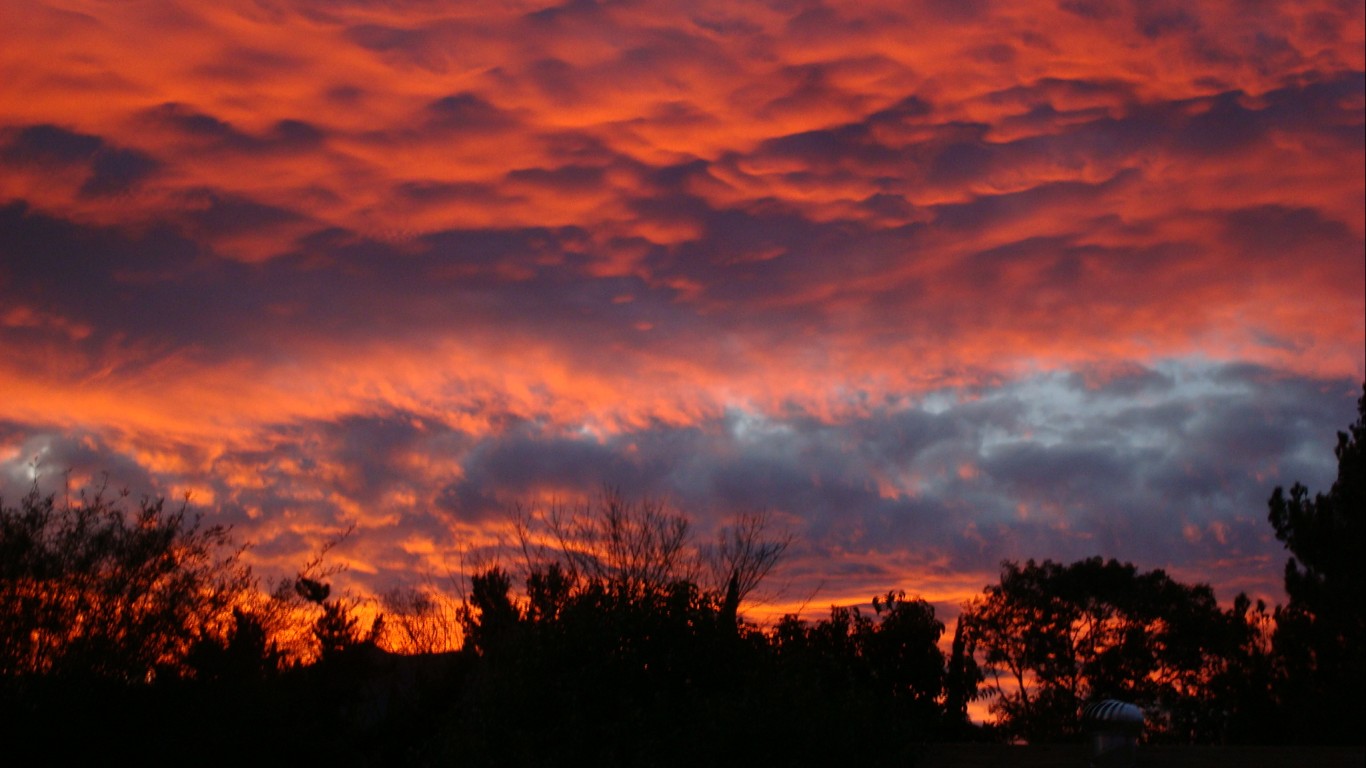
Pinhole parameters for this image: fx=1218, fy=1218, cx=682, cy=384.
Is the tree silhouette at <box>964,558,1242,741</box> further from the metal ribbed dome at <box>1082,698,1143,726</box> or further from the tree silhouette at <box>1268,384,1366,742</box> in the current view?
the metal ribbed dome at <box>1082,698,1143,726</box>

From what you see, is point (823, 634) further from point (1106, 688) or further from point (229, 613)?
point (1106, 688)

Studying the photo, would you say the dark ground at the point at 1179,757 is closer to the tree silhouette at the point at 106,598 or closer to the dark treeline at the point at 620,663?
the dark treeline at the point at 620,663

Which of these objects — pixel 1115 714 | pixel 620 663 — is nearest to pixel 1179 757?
pixel 1115 714

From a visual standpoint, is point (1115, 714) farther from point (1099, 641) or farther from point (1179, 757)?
point (1099, 641)

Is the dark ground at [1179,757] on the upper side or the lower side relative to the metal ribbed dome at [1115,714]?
lower

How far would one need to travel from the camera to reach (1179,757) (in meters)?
19.2

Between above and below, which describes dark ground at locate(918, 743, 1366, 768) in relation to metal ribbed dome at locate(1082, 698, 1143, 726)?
below

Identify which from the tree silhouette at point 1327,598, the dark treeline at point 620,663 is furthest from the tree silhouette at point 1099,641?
the tree silhouette at point 1327,598

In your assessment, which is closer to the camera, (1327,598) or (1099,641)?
(1327,598)

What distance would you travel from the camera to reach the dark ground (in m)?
18.9

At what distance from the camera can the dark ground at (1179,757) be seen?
1889cm

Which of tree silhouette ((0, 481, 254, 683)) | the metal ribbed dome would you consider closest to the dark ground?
the metal ribbed dome

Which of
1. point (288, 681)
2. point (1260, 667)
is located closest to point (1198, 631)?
point (1260, 667)

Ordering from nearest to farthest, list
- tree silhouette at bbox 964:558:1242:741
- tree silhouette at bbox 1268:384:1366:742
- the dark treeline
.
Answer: the dark treeline, tree silhouette at bbox 1268:384:1366:742, tree silhouette at bbox 964:558:1242:741
